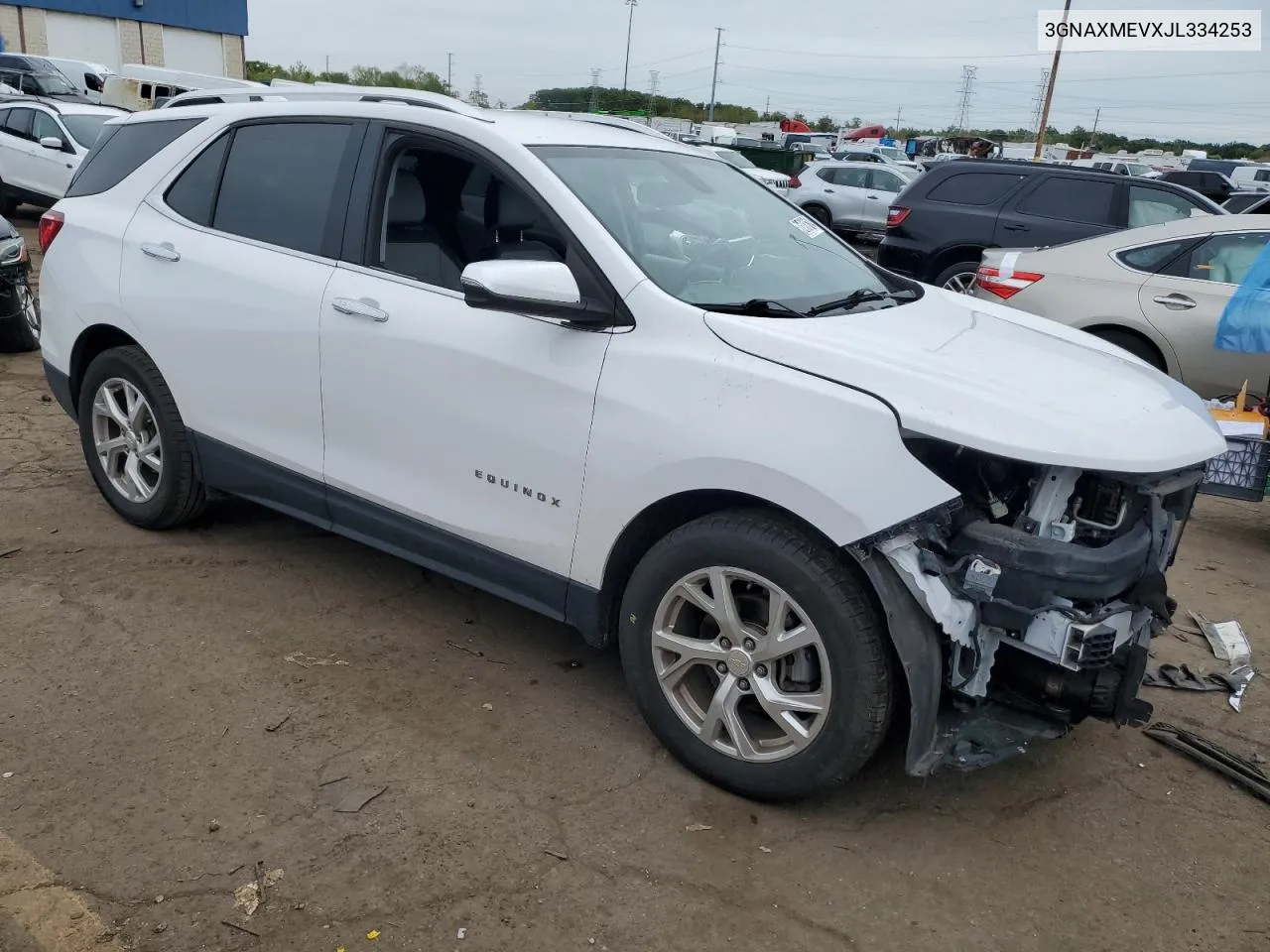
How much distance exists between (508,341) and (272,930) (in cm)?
173

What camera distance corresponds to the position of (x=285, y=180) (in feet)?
12.8

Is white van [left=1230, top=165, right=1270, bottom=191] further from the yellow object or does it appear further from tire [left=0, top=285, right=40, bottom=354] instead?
tire [left=0, top=285, right=40, bottom=354]

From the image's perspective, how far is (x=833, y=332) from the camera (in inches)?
116

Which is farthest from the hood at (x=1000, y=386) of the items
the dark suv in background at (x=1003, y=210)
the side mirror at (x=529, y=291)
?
the dark suv in background at (x=1003, y=210)

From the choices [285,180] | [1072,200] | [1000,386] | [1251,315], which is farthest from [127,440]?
[1072,200]

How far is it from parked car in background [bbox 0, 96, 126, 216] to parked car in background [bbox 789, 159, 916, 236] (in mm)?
11810

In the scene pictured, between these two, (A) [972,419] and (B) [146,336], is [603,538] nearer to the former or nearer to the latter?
(A) [972,419]

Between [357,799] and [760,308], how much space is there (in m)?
1.85

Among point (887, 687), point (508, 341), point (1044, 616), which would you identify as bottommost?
point (887, 687)

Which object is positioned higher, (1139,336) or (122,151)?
(122,151)

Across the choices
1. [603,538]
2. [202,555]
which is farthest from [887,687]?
[202,555]

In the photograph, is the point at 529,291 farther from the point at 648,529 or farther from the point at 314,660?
the point at 314,660

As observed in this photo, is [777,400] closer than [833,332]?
Yes

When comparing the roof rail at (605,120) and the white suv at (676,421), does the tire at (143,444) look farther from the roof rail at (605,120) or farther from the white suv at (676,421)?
the roof rail at (605,120)
